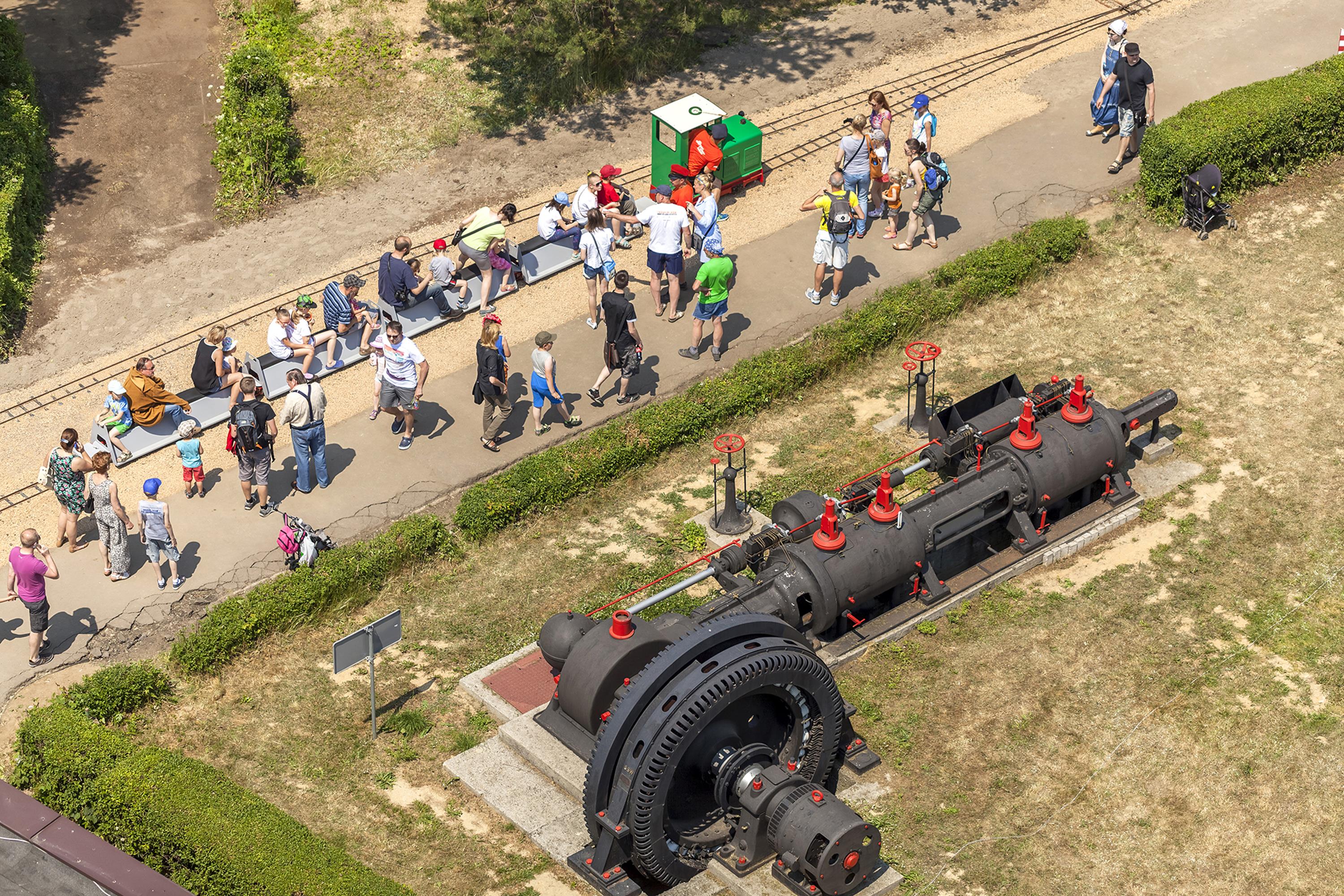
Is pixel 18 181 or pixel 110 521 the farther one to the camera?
pixel 18 181

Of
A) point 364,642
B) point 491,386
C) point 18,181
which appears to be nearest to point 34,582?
point 364,642

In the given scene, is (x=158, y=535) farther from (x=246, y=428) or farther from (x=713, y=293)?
(x=713, y=293)

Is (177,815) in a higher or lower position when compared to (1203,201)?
lower

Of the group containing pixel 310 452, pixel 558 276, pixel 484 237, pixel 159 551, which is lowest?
pixel 159 551

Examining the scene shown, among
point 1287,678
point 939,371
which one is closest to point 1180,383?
point 939,371

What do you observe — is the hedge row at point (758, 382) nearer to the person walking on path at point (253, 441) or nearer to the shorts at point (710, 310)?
the shorts at point (710, 310)

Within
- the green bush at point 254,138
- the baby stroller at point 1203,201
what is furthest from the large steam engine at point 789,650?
the green bush at point 254,138

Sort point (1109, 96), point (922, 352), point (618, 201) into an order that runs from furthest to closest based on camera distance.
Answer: point (1109, 96) < point (618, 201) < point (922, 352)

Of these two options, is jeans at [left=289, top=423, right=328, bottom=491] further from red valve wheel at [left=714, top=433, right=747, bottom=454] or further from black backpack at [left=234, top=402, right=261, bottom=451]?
red valve wheel at [left=714, top=433, right=747, bottom=454]
